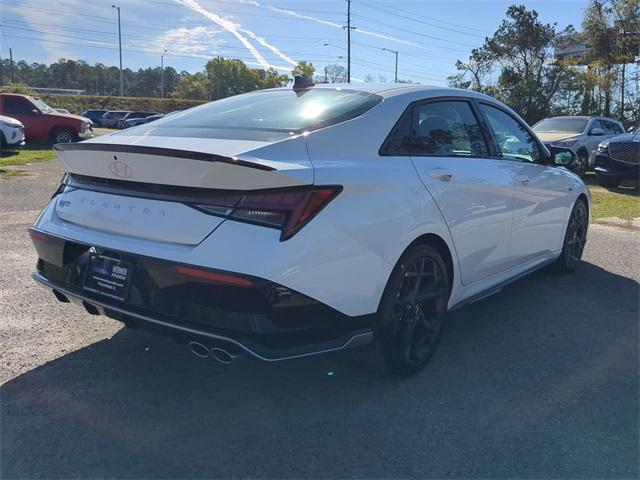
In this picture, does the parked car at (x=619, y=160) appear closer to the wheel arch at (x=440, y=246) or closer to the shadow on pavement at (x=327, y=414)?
the shadow on pavement at (x=327, y=414)

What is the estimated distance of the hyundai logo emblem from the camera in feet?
9.15

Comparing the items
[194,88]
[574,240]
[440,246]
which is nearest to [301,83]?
[440,246]

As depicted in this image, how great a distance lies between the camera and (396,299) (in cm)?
307

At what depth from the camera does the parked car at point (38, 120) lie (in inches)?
743

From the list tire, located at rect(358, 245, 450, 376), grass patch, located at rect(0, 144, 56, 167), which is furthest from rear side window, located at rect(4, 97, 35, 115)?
tire, located at rect(358, 245, 450, 376)

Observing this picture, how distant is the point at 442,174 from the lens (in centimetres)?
343

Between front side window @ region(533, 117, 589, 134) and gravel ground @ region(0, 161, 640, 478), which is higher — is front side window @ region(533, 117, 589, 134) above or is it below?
above

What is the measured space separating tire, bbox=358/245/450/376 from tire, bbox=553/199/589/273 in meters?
2.40

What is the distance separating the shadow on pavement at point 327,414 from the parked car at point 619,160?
30.6 ft

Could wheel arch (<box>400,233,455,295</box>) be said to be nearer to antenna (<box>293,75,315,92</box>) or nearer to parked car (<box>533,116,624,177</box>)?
antenna (<box>293,75,315,92</box>)

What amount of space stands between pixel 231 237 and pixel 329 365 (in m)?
1.32

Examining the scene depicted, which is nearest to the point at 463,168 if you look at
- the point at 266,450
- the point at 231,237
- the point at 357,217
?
the point at 357,217

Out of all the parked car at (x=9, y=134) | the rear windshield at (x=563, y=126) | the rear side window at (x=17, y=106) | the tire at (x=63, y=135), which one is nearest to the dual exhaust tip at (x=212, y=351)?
the rear windshield at (x=563, y=126)

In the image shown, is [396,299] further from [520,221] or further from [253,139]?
[520,221]
